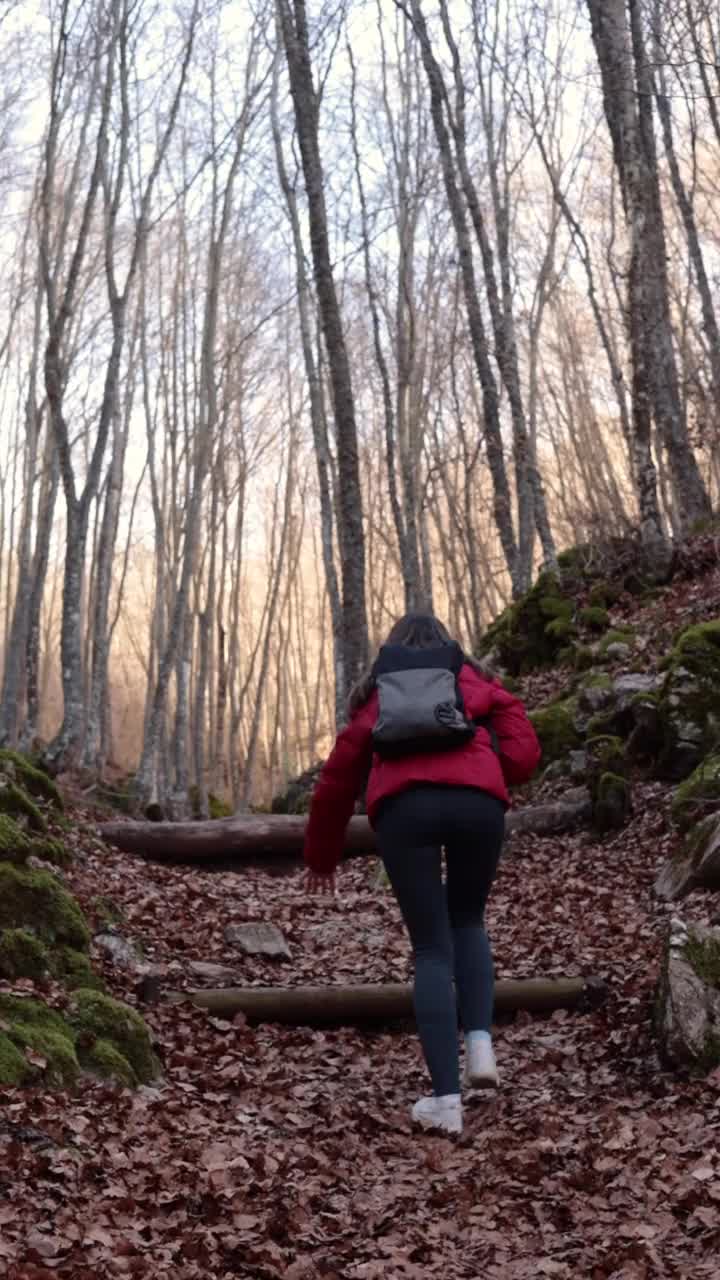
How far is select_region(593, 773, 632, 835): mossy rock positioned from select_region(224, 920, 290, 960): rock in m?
2.65

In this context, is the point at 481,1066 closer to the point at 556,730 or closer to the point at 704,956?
the point at 704,956

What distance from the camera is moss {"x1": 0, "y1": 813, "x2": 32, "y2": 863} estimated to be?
5480mm

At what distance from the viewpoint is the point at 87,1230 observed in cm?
292

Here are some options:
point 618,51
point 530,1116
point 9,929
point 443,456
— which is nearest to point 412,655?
point 530,1116

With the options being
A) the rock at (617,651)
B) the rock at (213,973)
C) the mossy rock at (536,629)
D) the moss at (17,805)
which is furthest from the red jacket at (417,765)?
the mossy rock at (536,629)

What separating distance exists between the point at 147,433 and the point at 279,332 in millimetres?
4463

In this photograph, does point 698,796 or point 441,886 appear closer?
point 441,886

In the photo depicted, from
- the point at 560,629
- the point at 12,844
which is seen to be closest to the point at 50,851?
the point at 12,844

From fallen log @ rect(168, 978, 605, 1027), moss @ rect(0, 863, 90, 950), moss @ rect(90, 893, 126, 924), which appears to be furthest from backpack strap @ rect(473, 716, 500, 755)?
moss @ rect(90, 893, 126, 924)

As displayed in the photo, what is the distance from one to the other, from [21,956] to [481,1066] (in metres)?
1.89

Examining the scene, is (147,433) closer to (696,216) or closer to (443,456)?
(443,456)

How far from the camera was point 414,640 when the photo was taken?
14.5 feet

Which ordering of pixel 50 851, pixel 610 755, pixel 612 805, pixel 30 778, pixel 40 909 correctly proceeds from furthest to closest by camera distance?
pixel 610 755, pixel 612 805, pixel 30 778, pixel 50 851, pixel 40 909

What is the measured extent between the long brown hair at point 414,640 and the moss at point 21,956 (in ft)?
5.46
